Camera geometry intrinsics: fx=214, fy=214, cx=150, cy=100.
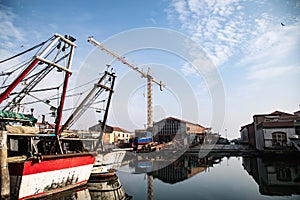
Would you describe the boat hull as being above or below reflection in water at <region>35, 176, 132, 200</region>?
above

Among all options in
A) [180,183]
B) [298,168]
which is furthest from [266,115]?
[180,183]

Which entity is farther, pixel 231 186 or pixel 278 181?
pixel 278 181

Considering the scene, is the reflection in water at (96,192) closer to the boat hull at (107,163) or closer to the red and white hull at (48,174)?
the red and white hull at (48,174)

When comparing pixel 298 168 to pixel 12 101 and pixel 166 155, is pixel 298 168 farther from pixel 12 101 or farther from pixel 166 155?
pixel 12 101

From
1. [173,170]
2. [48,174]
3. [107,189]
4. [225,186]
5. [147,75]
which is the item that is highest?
[147,75]

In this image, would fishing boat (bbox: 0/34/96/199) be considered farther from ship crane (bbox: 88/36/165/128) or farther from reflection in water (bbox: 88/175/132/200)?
ship crane (bbox: 88/36/165/128)

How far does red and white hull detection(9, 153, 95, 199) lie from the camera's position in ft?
36.1

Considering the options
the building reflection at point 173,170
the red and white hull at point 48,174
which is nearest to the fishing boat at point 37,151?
the red and white hull at point 48,174

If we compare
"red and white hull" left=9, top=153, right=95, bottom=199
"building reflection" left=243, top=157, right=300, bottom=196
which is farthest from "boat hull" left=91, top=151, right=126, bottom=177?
"building reflection" left=243, top=157, right=300, bottom=196

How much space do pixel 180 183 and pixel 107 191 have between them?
5898 millimetres

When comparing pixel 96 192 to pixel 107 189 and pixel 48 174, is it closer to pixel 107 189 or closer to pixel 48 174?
pixel 107 189

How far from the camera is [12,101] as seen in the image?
53.4ft

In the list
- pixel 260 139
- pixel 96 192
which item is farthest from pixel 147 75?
pixel 96 192

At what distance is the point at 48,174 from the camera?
1241 cm
